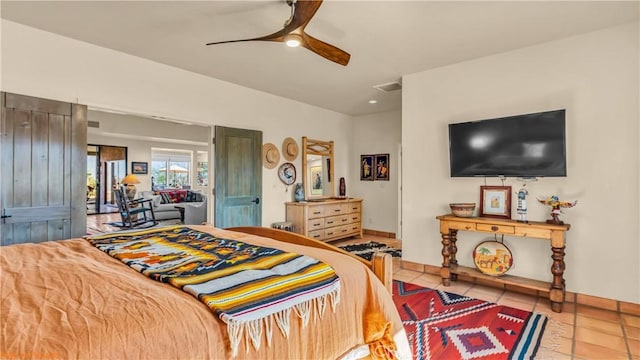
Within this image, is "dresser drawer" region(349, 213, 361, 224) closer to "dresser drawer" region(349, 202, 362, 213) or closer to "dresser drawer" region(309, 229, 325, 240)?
"dresser drawer" region(349, 202, 362, 213)

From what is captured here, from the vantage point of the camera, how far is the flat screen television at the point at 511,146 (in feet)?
9.59

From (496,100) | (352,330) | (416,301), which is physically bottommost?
(416,301)

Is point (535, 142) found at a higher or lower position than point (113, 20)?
lower

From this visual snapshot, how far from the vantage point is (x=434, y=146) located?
3830mm

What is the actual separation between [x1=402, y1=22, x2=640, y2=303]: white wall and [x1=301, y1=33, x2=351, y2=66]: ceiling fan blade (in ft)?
5.85

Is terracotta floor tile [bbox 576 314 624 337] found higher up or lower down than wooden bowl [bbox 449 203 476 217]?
lower down

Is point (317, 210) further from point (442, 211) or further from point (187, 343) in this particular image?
point (187, 343)

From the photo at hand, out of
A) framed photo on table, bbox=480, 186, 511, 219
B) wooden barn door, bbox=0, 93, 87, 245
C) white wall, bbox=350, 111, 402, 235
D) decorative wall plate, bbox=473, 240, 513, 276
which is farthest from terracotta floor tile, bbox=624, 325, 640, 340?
wooden barn door, bbox=0, 93, 87, 245

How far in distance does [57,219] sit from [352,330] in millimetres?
Answer: 3077

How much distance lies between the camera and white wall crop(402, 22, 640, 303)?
9.00 ft

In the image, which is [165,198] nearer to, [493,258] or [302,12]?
[302,12]

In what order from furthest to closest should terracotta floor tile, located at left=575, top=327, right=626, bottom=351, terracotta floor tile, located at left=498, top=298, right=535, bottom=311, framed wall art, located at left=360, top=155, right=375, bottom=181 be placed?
1. framed wall art, located at left=360, top=155, right=375, bottom=181
2. terracotta floor tile, located at left=498, top=298, right=535, bottom=311
3. terracotta floor tile, located at left=575, top=327, right=626, bottom=351

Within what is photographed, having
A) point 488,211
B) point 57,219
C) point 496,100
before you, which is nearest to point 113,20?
point 57,219

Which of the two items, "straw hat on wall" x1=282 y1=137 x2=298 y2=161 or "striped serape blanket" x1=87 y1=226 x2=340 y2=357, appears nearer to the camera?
"striped serape blanket" x1=87 y1=226 x2=340 y2=357
